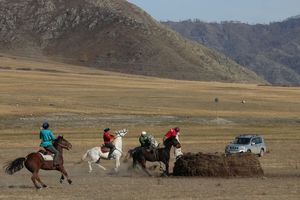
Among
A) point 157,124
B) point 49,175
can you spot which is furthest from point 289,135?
point 49,175

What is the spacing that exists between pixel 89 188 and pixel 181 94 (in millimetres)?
88221

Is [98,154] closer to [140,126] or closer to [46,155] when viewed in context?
[46,155]

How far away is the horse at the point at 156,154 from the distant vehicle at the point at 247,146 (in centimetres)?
1169

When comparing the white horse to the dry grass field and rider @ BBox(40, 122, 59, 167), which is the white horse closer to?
the dry grass field

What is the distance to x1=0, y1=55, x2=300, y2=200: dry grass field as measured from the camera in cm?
2437

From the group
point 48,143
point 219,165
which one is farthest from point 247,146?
point 48,143

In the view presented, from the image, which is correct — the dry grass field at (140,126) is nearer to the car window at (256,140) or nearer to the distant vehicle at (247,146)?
the distant vehicle at (247,146)

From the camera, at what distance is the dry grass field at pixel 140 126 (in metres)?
24.4

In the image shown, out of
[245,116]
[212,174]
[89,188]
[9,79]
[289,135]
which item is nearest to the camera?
[89,188]

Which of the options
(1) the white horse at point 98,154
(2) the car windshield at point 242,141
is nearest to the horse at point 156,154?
(1) the white horse at point 98,154

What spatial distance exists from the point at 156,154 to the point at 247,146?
13605 millimetres

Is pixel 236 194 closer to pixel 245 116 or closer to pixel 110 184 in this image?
pixel 110 184

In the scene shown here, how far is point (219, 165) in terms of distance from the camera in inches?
1195

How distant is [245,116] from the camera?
8338 cm
